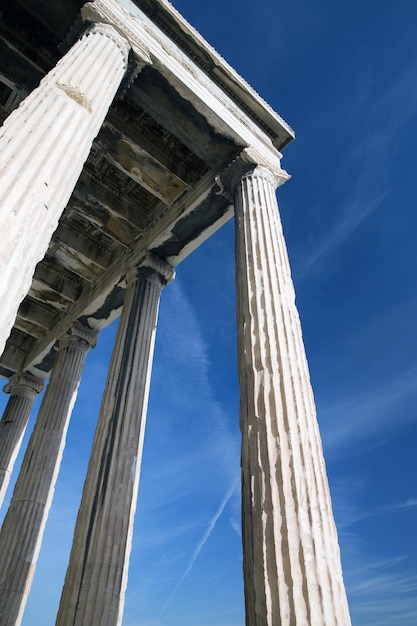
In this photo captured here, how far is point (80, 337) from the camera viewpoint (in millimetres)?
20891

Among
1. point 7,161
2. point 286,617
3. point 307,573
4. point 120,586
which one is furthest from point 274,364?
point 120,586

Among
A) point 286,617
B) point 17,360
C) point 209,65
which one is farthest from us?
point 17,360

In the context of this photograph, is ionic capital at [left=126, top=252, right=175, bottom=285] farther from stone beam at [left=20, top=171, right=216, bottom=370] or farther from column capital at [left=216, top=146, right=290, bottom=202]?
column capital at [left=216, top=146, right=290, bottom=202]

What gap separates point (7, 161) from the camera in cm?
667

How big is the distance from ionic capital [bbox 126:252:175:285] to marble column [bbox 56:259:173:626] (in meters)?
0.96

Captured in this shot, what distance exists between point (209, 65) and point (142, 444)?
1354cm

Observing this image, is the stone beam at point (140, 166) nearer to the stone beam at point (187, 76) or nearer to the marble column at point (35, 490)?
the stone beam at point (187, 76)

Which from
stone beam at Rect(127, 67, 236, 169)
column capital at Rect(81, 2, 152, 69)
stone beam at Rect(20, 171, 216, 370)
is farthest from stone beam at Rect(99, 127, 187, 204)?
column capital at Rect(81, 2, 152, 69)

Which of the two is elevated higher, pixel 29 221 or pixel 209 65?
pixel 209 65

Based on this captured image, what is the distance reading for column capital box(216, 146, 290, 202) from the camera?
13.9 meters

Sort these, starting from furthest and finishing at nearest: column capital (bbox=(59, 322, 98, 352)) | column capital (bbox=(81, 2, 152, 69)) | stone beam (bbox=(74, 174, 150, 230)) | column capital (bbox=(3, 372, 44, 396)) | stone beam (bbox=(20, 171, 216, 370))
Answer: column capital (bbox=(3, 372, 44, 396)) → column capital (bbox=(59, 322, 98, 352)) → stone beam (bbox=(74, 174, 150, 230)) → stone beam (bbox=(20, 171, 216, 370)) → column capital (bbox=(81, 2, 152, 69))

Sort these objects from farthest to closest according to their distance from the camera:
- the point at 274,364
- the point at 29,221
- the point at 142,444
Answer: the point at 142,444
the point at 274,364
the point at 29,221

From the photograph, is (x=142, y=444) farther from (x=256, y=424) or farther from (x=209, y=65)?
(x=209, y=65)

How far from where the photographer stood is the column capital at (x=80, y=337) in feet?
68.3
